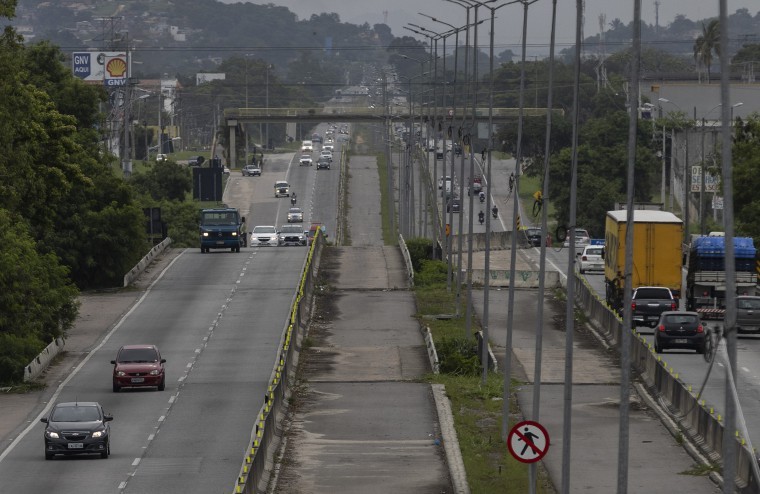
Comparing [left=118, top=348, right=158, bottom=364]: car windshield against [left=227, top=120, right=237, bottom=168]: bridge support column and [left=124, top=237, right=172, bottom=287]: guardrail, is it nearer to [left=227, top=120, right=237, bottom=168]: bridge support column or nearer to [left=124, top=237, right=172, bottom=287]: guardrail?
[left=124, top=237, right=172, bottom=287]: guardrail

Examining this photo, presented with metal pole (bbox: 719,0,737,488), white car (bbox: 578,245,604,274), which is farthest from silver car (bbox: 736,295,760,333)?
metal pole (bbox: 719,0,737,488)

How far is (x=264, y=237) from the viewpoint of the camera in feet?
331

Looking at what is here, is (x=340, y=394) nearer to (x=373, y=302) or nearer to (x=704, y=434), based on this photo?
(x=704, y=434)

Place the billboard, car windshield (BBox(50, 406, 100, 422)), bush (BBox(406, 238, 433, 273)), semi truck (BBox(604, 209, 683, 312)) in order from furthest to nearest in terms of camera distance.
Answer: the billboard, bush (BBox(406, 238, 433, 273)), semi truck (BBox(604, 209, 683, 312)), car windshield (BBox(50, 406, 100, 422))

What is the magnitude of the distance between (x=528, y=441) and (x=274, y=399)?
53.4ft

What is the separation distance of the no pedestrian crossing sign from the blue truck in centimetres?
6043

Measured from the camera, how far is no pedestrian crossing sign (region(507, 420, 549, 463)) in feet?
86.7

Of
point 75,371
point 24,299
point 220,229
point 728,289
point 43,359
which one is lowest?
point 75,371

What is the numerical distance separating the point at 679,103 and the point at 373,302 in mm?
89422

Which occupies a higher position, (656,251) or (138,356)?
(656,251)

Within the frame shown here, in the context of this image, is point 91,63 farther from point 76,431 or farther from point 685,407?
point 76,431

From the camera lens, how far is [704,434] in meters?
38.1

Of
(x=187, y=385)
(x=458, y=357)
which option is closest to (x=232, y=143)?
(x=458, y=357)

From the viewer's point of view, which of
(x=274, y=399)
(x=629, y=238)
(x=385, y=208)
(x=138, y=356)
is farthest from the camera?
(x=385, y=208)
